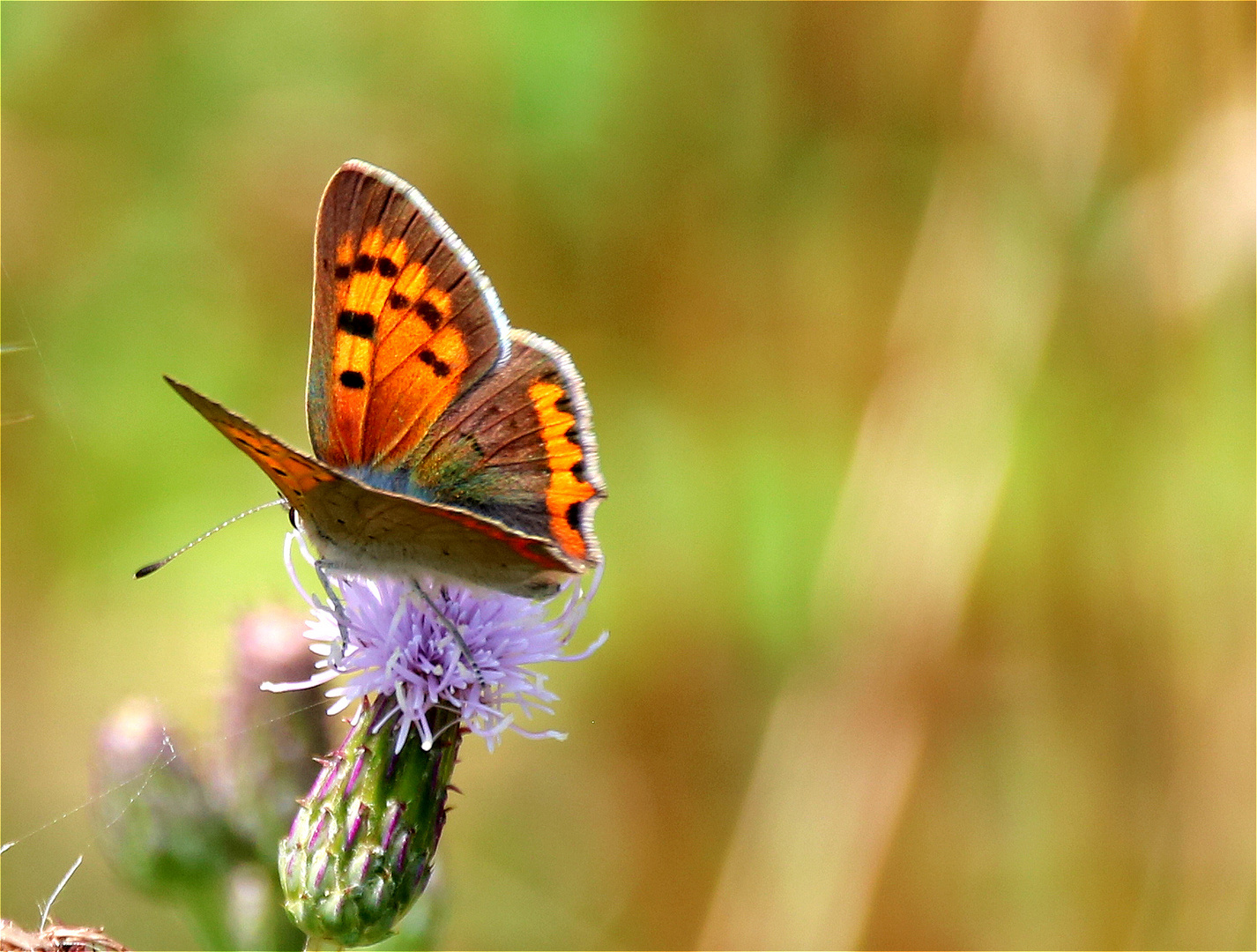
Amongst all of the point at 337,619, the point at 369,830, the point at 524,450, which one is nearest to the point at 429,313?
the point at 524,450

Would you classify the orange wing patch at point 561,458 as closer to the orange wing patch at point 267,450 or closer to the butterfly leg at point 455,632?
the butterfly leg at point 455,632

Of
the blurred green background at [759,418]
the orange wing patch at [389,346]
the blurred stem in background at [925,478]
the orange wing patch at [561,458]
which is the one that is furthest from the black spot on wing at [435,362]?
the blurred stem in background at [925,478]

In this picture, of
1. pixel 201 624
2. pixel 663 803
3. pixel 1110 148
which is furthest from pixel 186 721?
pixel 1110 148

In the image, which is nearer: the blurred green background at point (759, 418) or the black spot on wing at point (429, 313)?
the black spot on wing at point (429, 313)

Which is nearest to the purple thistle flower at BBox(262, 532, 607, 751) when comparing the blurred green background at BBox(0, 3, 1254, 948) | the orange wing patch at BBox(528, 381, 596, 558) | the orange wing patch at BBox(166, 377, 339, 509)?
the orange wing patch at BBox(528, 381, 596, 558)

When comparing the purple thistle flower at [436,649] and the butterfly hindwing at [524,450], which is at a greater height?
the butterfly hindwing at [524,450]

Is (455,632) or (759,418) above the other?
(759,418)

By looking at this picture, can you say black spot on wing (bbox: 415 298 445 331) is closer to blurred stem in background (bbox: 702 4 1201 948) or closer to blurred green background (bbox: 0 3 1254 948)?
blurred green background (bbox: 0 3 1254 948)

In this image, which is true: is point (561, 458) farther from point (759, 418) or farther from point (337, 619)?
point (759, 418)
